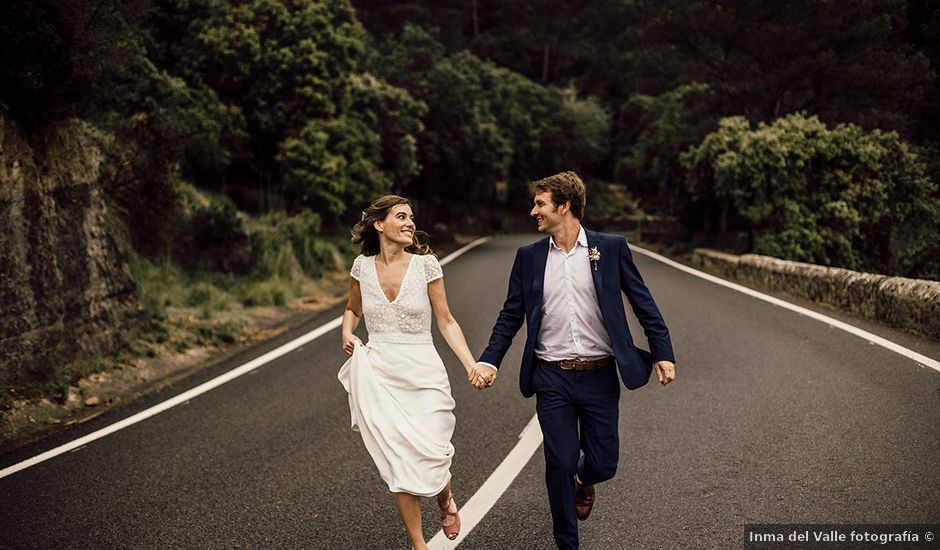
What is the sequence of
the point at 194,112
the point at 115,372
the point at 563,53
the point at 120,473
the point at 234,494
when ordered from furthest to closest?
1. the point at 563,53
2. the point at 194,112
3. the point at 115,372
4. the point at 120,473
5. the point at 234,494

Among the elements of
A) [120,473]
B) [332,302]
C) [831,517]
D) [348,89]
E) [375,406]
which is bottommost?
[332,302]

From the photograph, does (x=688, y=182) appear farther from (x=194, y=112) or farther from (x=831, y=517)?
(x=831, y=517)

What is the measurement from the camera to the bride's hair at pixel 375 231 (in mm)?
4555

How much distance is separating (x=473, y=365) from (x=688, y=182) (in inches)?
822

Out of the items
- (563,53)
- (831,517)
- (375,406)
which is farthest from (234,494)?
(563,53)

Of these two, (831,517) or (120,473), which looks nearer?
(831,517)

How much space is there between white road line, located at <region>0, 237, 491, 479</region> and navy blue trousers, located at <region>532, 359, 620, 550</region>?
12.6ft

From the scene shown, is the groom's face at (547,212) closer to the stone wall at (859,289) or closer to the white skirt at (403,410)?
the white skirt at (403,410)

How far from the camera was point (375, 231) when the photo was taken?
4789 mm

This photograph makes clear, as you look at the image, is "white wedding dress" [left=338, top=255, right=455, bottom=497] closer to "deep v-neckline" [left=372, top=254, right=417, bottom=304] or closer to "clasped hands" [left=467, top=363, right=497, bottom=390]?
"deep v-neckline" [left=372, top=254, right=417, bottom=304]

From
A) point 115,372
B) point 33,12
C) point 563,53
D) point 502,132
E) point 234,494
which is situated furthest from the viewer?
point 563,53

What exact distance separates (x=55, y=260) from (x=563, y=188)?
20.5ft

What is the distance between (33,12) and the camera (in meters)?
8.13

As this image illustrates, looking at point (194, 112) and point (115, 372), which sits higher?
point (194, 112)
